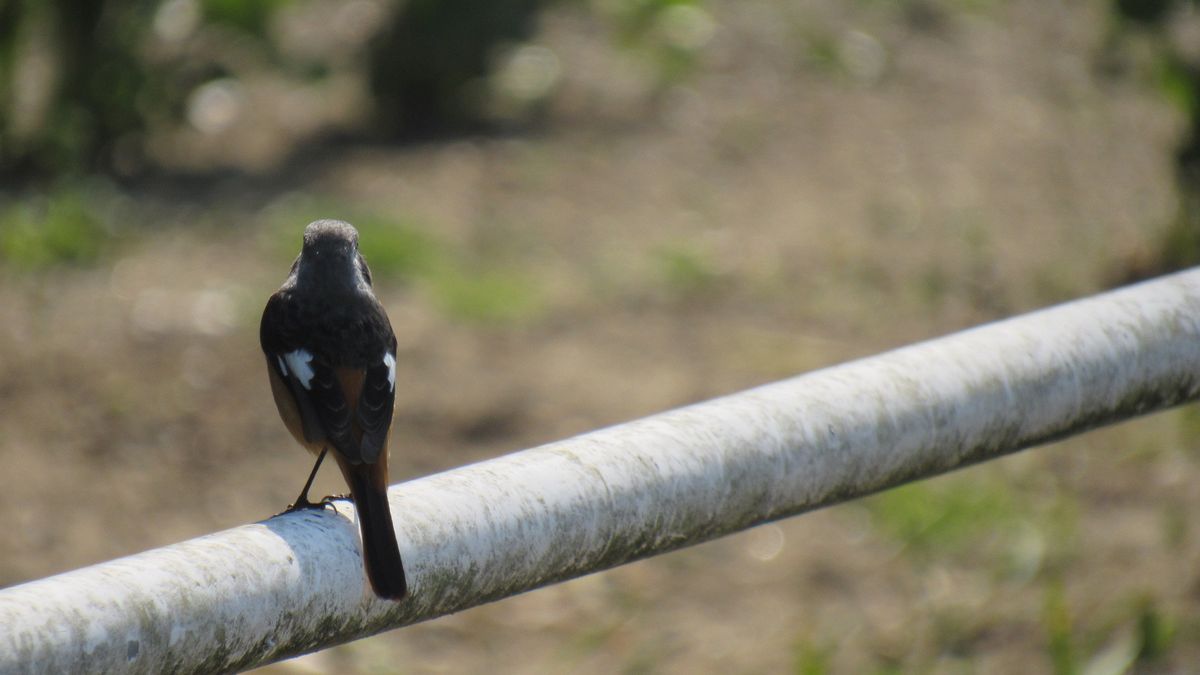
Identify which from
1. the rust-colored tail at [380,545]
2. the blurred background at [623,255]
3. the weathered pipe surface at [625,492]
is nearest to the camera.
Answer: the weathered pipe surface at [625,492]

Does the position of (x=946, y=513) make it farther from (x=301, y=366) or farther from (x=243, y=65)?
(x=243, y=65)

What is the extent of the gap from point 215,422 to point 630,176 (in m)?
3.02

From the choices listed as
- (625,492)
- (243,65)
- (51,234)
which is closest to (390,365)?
(625,492)

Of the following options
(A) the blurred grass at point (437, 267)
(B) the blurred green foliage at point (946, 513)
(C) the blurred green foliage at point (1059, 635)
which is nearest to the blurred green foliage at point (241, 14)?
(A) the blurred grass at point (437, 267)

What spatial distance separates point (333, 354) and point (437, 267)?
11.1ft

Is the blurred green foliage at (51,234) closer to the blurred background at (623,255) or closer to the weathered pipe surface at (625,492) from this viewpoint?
the blurred background at (623,255)

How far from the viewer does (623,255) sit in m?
7.14

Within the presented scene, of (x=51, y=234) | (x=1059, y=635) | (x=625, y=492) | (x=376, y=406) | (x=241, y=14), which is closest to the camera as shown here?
(x=625, y=492)

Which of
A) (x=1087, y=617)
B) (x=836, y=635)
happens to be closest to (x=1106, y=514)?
(x=1087, y=617)

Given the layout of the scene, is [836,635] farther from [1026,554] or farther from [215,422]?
[215,422]

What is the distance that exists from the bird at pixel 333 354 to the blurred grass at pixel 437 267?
2.70 m

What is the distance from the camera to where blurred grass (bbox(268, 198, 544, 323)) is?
662 cm

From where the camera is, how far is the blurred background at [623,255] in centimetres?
489

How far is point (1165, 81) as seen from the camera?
21.2ft
